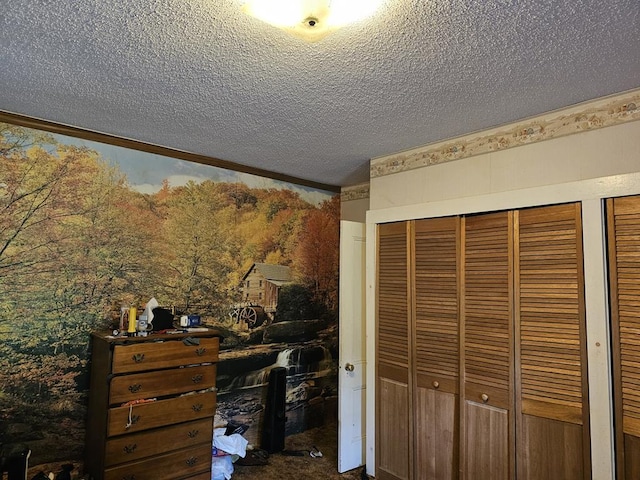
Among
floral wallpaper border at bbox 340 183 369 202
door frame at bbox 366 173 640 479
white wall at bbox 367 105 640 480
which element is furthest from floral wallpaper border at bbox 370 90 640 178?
floral wallpaper border at bbox 340 183 369 202

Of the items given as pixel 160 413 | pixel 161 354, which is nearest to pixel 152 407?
pixel 160 413

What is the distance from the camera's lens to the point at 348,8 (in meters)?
1.44

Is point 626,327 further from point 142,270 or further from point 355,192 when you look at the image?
point 142,270

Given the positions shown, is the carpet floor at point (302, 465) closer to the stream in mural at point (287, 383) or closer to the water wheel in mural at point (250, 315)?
the stream in mural at point (287, 383)

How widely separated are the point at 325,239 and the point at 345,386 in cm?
161

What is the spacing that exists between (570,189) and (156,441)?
2.82 m

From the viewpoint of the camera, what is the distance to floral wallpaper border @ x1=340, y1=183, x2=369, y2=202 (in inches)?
168

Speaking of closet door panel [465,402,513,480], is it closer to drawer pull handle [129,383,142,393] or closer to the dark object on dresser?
the dark object on dresser

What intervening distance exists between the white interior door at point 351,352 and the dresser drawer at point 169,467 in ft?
3.40

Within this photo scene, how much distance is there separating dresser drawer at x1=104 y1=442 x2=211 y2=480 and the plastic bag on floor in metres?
0.19

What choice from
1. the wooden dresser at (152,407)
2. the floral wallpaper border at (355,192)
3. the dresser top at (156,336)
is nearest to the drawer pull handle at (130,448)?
the wooden dresser at (152,407)

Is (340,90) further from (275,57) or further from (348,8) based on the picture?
(348,8)

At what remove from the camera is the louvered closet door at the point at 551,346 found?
6.73ft

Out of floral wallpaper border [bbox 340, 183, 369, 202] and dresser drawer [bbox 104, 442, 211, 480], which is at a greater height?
floral wallpaper border [bbox 340, 183, 369, 202]
